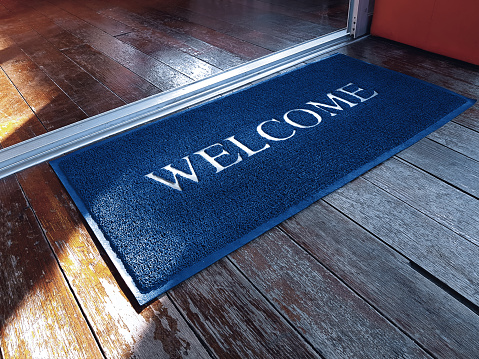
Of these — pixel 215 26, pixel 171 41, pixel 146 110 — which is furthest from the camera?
pixel 215 26

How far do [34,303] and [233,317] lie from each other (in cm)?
53

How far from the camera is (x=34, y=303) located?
1044 mm

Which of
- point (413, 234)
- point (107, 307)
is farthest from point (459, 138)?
point (107, 307)

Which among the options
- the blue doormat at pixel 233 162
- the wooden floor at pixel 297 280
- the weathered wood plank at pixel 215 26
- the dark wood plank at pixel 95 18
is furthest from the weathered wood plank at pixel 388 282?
the dark wood plank at pixel 95 18

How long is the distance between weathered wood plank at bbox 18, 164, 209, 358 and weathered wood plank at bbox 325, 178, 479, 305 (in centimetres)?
62

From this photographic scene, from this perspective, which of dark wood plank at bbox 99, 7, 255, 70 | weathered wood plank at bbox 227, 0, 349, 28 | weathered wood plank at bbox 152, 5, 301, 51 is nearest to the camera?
dark wood plank at bbox 99, 7, 255, 70

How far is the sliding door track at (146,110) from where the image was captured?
5.24 feet

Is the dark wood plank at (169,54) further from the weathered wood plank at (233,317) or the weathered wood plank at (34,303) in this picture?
the weathered wood plank at (233,317)

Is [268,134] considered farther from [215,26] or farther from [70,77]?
[215,26]

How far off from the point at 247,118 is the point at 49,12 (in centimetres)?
264

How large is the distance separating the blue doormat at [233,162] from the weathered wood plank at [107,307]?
46mm

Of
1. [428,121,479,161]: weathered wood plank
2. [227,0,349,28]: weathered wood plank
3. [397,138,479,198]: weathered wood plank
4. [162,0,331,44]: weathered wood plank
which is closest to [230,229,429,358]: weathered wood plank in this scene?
[397,138,479,198]: weathered wood plank

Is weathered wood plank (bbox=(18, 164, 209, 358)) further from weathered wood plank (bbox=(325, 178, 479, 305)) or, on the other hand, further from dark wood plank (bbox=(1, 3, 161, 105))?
dark wood plank (bbox=(1, 3, 161, 105))

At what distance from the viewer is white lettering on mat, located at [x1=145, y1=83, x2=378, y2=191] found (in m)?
1.43
